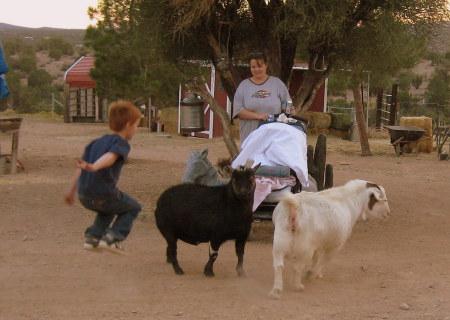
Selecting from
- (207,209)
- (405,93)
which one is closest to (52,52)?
(405,93)

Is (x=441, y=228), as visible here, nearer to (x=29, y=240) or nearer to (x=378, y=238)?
(x=378, y=238)

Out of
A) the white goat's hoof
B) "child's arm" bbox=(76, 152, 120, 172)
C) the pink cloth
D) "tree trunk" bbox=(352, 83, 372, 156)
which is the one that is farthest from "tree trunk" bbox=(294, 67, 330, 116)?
"tree trunk" bbox=(352, 83, 372, 156)

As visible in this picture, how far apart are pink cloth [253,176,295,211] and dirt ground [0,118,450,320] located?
664 millimetres

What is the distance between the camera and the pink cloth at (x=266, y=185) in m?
8.30

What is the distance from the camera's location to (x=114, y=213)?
Answer: 621 cm

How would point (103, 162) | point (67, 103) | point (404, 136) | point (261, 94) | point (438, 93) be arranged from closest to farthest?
point (103, 162) → point (261, 94) → point (404, 136) → point (67, 103) → point (438, 93)

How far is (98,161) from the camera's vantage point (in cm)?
571

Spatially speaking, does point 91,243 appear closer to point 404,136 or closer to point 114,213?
point 114,213

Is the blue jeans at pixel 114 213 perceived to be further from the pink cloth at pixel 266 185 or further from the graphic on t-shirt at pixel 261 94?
the graphic on t-shirt at pixel 261 94

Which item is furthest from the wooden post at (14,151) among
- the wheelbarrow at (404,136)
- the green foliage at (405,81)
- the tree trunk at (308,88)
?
the green foliage at (405,81)

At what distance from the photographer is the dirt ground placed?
19.9 ft

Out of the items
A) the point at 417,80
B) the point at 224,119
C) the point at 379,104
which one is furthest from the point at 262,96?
the point at 417,80

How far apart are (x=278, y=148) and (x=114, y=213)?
292 centimetres

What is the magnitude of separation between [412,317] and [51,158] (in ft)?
41.7
